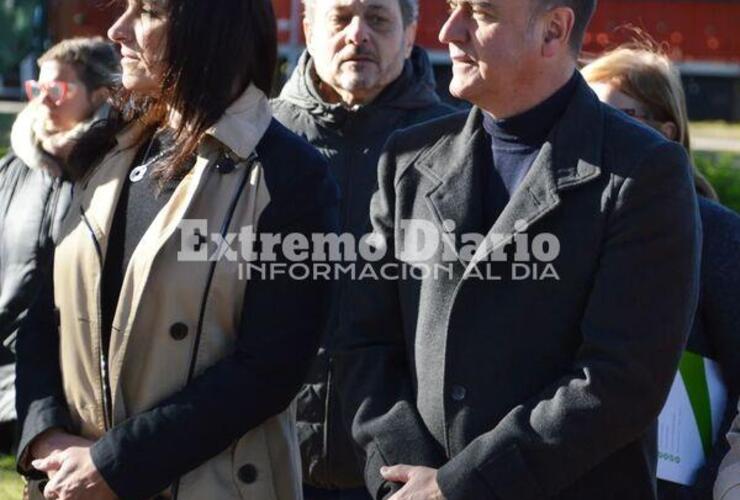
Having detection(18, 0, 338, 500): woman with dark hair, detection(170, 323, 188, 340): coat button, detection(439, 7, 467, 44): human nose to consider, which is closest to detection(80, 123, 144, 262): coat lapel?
detection(18, 0, 338, 500): woman with dark hair

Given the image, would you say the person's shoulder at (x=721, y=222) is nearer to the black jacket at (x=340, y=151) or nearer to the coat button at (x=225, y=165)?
the black jacket at (x=340, y=151)

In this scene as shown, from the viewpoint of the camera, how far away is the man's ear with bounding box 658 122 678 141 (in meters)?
4.07

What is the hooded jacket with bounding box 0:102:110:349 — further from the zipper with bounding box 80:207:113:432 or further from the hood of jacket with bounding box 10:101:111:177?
the zipper with bounding box 80:207:113:432

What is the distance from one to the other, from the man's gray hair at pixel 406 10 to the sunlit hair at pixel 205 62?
1610 millimetres

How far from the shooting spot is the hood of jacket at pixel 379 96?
15.0 ft

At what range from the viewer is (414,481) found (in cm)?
287

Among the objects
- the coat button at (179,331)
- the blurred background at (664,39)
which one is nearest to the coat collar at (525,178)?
the coat button at (179,331)

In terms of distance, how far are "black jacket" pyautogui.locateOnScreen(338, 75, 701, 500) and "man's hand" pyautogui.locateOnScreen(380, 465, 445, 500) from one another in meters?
0.03

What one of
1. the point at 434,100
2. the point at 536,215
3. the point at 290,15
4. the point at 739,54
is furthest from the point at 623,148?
the point at 739,54

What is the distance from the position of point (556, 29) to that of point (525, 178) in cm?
32

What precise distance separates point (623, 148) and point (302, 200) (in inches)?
27.9

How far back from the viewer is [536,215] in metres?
2.87

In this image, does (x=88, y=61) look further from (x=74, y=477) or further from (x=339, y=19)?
(x=74, y=477)

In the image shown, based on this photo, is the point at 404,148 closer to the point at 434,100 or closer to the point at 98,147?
the point at 98,147
